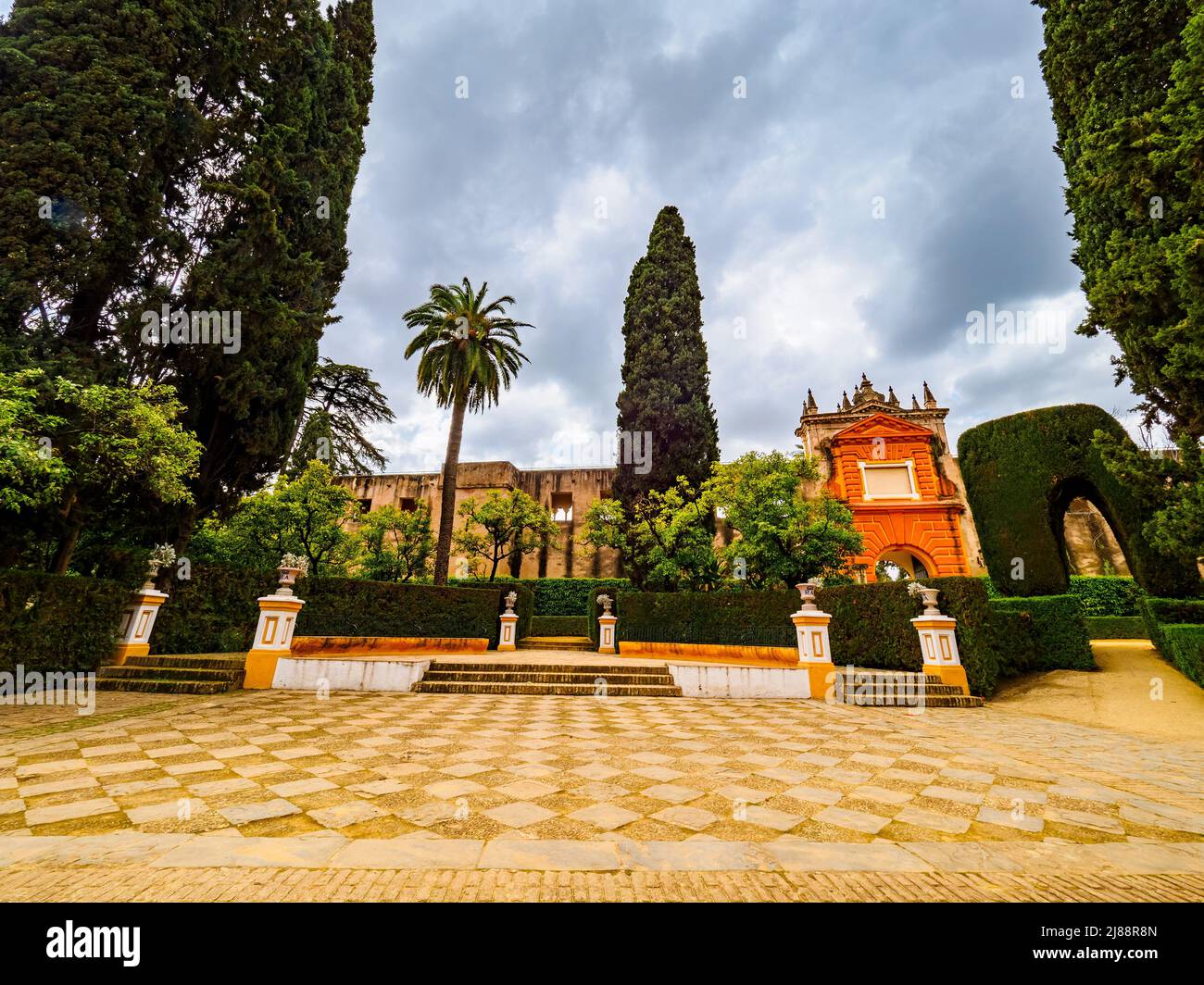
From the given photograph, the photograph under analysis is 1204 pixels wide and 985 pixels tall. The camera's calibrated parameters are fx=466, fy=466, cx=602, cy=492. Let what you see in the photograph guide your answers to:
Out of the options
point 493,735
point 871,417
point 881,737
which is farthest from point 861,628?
point 871,417

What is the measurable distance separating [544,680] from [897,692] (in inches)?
252

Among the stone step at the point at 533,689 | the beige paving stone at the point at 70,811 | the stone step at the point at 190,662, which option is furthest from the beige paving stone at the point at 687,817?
the stone step at the point at 190,662

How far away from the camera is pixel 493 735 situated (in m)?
5.03

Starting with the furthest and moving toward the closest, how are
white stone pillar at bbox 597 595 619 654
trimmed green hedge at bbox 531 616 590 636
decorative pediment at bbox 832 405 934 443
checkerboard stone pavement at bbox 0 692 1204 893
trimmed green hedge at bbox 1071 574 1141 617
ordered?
decorative pediment at bbox 832 405 934 443, trimmed green hedge at bbox 531 616 590 636, trimmed green hedge at bbox 1071 574 1141 617, white stone pillar at bbox 597 595 619 654, checkerboard stone pavement at bbox 0 692 1204 893

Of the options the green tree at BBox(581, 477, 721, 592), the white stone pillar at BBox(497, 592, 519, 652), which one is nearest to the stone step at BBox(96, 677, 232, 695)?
the white stone pillar at BBox(497, 592, 519, 652)

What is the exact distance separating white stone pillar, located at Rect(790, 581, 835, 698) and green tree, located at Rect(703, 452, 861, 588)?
5.01m

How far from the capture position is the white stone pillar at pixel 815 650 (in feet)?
28.5

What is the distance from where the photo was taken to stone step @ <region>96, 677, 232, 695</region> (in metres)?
7.66

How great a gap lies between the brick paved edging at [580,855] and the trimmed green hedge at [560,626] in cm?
1901

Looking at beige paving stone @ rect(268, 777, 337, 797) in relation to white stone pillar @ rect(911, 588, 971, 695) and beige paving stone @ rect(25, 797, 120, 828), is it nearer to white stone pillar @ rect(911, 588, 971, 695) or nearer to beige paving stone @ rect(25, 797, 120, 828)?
beige paving stone @ rect(25, 797, 120, 828)

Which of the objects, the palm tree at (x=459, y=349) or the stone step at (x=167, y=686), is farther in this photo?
the palm tree at (x=459, y=349)

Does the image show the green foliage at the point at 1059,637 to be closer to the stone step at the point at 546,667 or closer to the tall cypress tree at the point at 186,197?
the stone step at the point at 546,667

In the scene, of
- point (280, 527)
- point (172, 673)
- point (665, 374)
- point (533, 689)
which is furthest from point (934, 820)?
point (665, 374)
